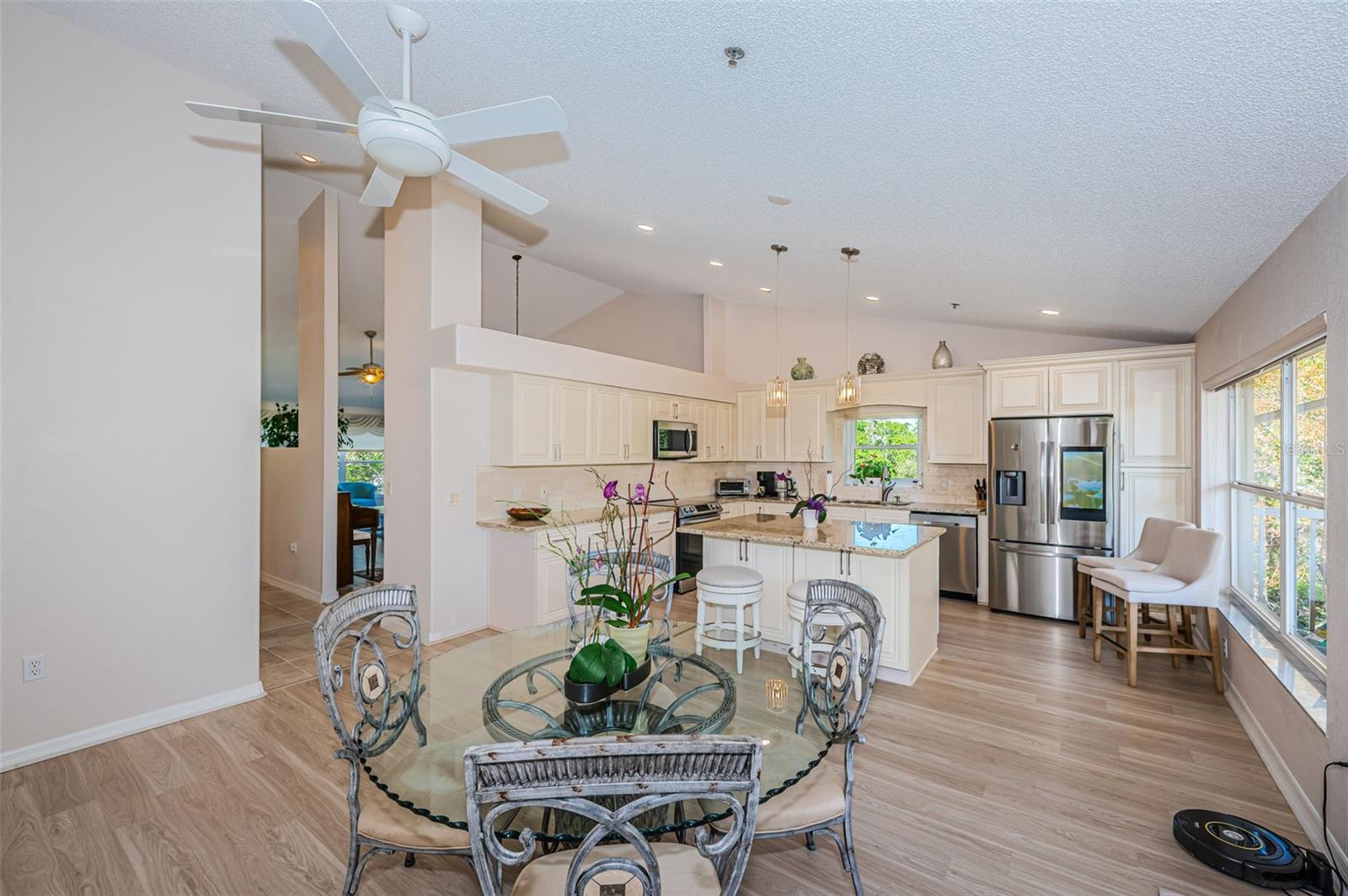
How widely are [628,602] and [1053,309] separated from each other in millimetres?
4254

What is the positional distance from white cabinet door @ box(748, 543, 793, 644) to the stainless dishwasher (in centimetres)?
210

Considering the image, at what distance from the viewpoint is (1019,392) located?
16.9 feet

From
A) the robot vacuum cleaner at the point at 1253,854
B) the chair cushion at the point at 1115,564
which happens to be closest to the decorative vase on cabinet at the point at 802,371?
the chair cushion at the point at 1115,564

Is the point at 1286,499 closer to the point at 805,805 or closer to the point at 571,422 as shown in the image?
the point at 805,805

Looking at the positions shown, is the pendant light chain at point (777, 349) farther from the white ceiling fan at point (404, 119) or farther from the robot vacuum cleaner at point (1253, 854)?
the robot vacuum cleaner at point (1253, 854)

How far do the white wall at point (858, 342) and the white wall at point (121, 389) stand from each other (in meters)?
5.04

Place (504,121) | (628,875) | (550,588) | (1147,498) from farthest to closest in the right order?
(1147,498) → (550,588) → (504,121) → (628,875)

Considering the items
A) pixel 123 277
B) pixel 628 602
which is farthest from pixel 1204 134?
pixel 123 277

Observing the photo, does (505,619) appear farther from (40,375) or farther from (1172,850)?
(1172,850)

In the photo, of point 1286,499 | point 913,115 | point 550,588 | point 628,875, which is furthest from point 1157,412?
point 628,875

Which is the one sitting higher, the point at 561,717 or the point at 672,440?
the point at 672,440

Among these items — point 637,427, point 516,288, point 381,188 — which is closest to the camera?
point 381,188

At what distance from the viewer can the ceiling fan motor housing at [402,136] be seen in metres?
1.94

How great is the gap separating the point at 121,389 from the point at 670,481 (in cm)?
462
